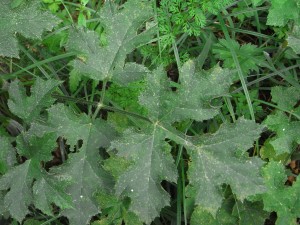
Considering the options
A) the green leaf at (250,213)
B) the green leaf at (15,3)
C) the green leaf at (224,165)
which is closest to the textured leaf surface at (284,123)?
the green leaf at (250,213)

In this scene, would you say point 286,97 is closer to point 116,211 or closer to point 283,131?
point 283,131

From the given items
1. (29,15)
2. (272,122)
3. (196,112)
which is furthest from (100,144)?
(272,122)

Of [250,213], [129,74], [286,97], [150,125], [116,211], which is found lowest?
[250,213]

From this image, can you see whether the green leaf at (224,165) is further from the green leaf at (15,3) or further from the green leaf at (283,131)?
the green leaf at (15,3)

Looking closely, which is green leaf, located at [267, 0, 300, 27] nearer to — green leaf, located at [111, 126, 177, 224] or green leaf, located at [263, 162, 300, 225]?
green leaf, located at [263, 162, 300, 225]

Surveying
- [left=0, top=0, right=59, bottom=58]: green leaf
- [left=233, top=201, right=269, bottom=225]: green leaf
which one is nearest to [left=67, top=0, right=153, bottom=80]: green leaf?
[left=0, top=0, right=59, bottom=58]: green leaf

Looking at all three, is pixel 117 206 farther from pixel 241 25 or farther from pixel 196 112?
pixel 241 25

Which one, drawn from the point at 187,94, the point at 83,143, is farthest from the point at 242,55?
the point at 83,143
